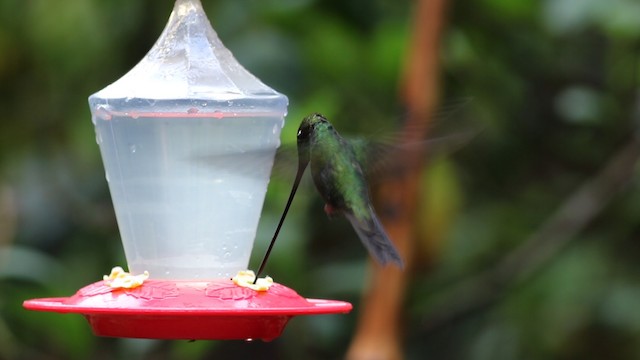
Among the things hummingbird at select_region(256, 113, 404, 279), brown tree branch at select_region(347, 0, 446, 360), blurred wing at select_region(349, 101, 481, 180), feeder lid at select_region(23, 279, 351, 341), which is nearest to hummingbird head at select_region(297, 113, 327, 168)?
hummingbird at select_region(256, 113, 404, 279)

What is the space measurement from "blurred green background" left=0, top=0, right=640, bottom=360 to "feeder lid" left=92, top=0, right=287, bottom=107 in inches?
60.4

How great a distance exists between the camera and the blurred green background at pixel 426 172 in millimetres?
5121

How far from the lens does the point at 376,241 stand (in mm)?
3207

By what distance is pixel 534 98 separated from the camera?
593cm

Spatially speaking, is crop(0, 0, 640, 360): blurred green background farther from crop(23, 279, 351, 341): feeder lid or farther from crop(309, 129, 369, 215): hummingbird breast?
crop(23, 279, 351, 341): feeder lid

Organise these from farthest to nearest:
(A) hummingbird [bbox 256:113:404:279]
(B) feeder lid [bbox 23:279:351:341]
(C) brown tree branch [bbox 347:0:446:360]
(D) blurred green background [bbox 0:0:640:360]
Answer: (D) blurred green background [bbox 0:0:640:360] < (C) brown tree branch [bbox 347:0:446:360] < (A) hummingbird [bbox 256:113:404:279] < (B) feeder lid [bbox 23:279:351:341]

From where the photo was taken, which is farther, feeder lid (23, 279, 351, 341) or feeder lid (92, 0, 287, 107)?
feeder lid (92, 0, 287, 107)

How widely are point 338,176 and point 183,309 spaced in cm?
83

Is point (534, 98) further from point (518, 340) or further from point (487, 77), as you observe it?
point (518, 340)

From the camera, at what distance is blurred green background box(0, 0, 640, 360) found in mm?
5121

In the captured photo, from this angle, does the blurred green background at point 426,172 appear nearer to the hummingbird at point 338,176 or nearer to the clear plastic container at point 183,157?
the hummingbird at point 338,176

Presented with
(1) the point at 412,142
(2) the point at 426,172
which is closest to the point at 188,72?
(1) the point at 412,142

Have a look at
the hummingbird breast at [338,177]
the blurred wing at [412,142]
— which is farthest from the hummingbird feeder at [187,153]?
the blurred wing at [412,142]

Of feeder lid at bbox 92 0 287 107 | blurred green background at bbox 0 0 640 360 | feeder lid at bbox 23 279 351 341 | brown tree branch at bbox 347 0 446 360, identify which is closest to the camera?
feeder lid at bbox 23 279 351 341
